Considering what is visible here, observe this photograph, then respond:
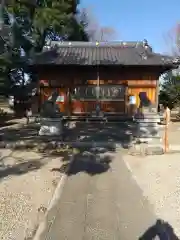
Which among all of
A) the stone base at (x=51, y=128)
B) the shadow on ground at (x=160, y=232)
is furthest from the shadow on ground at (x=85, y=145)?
the shadow on ground at (x=160, y=232)

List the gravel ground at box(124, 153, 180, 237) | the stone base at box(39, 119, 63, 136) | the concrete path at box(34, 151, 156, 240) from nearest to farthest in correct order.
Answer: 1. the concrete path at box(34, 151, 156, 240)
2. the gravel ground at box(124, 153, 180, 237)
3. the stone base at box(39, 119, 63, 136)

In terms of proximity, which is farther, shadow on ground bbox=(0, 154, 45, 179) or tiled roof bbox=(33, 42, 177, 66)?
tiled roof bbox=(33, 42, 177, 66)

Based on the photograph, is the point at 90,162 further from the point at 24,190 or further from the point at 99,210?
the point at 99,210

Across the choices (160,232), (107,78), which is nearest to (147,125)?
(107,78)

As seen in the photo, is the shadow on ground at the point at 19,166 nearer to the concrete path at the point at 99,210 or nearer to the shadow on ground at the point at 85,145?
the shadow on ground at the point at 85,145

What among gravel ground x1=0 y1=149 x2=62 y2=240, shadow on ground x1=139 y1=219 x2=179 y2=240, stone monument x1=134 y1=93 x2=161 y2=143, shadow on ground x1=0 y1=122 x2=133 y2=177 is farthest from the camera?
stone monument x1=134 y1=93 x2=161 y2=143

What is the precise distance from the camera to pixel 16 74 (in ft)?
85.2

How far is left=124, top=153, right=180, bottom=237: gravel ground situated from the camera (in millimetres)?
5304

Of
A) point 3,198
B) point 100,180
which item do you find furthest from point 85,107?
point 3,198

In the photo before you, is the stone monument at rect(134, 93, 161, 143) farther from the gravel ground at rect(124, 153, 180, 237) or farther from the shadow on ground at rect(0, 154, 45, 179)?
the shadow on ground at rect(0, 154, 45, 179)

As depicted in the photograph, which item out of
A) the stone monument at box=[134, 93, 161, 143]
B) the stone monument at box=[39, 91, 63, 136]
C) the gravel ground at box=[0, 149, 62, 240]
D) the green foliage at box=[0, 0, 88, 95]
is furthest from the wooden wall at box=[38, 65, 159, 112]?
the gravel ground at box=[0, 149, 62, 240]

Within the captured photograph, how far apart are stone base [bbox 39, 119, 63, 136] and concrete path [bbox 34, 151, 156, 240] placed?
5059mm

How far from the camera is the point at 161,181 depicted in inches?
287

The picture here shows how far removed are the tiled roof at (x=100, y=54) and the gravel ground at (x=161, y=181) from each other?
9.00 meters
